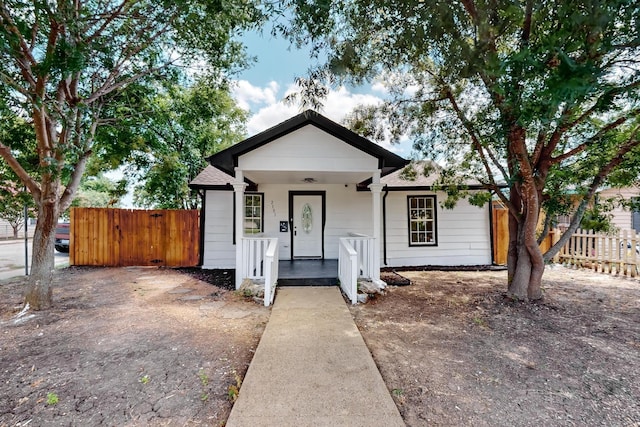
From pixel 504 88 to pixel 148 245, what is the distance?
9768 millimetres

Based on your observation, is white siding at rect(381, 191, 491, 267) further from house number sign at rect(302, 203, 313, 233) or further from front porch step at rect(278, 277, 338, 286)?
front porch step at rect(278, 277, 338, 286)

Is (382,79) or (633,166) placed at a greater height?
(382,79)

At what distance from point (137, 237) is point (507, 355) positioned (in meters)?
9.76

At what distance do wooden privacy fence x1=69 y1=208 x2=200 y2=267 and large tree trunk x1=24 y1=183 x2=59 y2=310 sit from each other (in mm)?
4200

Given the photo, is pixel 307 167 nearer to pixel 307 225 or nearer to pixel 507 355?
pixel 307 225

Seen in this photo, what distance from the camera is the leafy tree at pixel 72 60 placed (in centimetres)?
413

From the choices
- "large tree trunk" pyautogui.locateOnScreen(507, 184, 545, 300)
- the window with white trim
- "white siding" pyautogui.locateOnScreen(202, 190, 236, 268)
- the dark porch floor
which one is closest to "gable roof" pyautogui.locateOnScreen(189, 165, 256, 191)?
"white siding" pyautogui.locateOnScreen(202, 190, 236, 268)

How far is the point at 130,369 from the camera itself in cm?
310

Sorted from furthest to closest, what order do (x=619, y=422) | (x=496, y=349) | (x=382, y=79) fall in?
(x=382, y=79) → (x=496, y=349) → (x=619, y=422)

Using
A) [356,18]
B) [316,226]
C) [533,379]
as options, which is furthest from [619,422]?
[316,226]

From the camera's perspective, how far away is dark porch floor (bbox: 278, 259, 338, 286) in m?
6.24

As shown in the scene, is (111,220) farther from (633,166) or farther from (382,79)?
(633,166)

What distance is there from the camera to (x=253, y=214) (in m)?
8.85

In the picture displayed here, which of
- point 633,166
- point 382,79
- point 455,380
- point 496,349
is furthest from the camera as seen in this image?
point 382,79
